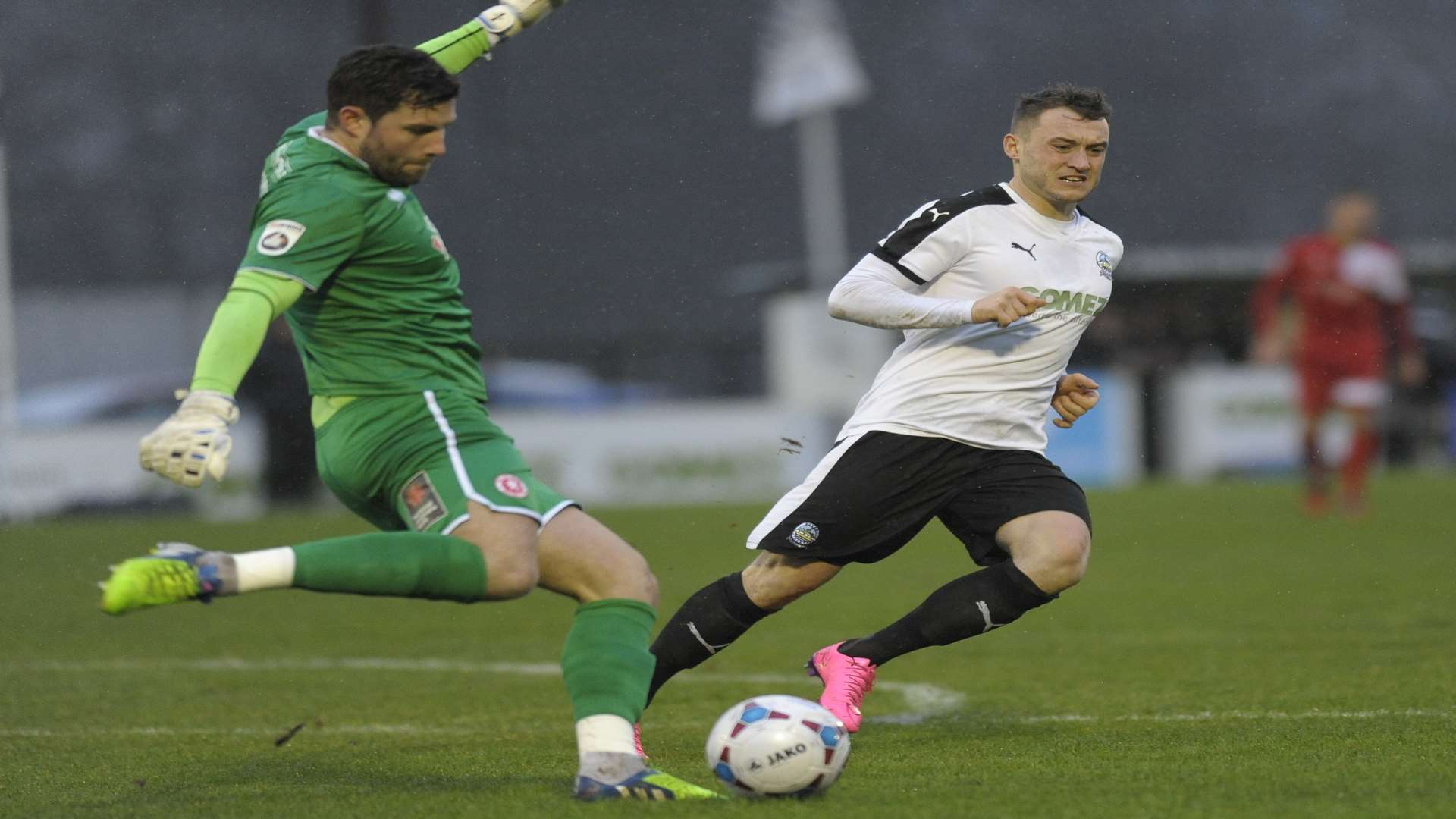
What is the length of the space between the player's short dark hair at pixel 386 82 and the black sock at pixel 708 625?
1702mm

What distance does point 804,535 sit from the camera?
5035 millimetres

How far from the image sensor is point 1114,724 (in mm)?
5254

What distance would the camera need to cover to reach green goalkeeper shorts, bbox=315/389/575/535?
13.6 ft

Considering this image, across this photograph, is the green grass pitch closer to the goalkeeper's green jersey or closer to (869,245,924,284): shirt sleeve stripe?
the goalkeeper's green jersey

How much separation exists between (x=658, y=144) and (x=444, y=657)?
1509 cm

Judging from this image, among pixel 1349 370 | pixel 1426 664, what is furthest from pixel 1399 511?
pixel 1426 664

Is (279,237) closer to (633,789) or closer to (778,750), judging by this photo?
(633,789)

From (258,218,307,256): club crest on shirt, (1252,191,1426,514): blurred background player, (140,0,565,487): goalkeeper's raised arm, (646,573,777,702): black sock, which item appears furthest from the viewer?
(1252,191,1426,514): blurred background player

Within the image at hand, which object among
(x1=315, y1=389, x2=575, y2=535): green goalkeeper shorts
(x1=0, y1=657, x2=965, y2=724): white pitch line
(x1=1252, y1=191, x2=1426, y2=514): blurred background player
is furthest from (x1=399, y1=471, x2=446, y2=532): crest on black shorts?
(x1=1252, y1=191, x2=1426, y2=514): blurred background player

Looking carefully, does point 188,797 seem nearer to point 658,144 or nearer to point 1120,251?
point 1120,251

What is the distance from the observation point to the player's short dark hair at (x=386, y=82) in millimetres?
4066

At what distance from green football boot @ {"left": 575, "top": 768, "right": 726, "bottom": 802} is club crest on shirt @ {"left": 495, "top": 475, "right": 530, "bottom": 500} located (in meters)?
0.64

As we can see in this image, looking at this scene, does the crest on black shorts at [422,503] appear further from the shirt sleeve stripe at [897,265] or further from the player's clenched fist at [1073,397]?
the player's clenched fist at [1073,397]

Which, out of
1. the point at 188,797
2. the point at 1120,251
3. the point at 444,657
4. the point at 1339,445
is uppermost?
the point at 1120,251
